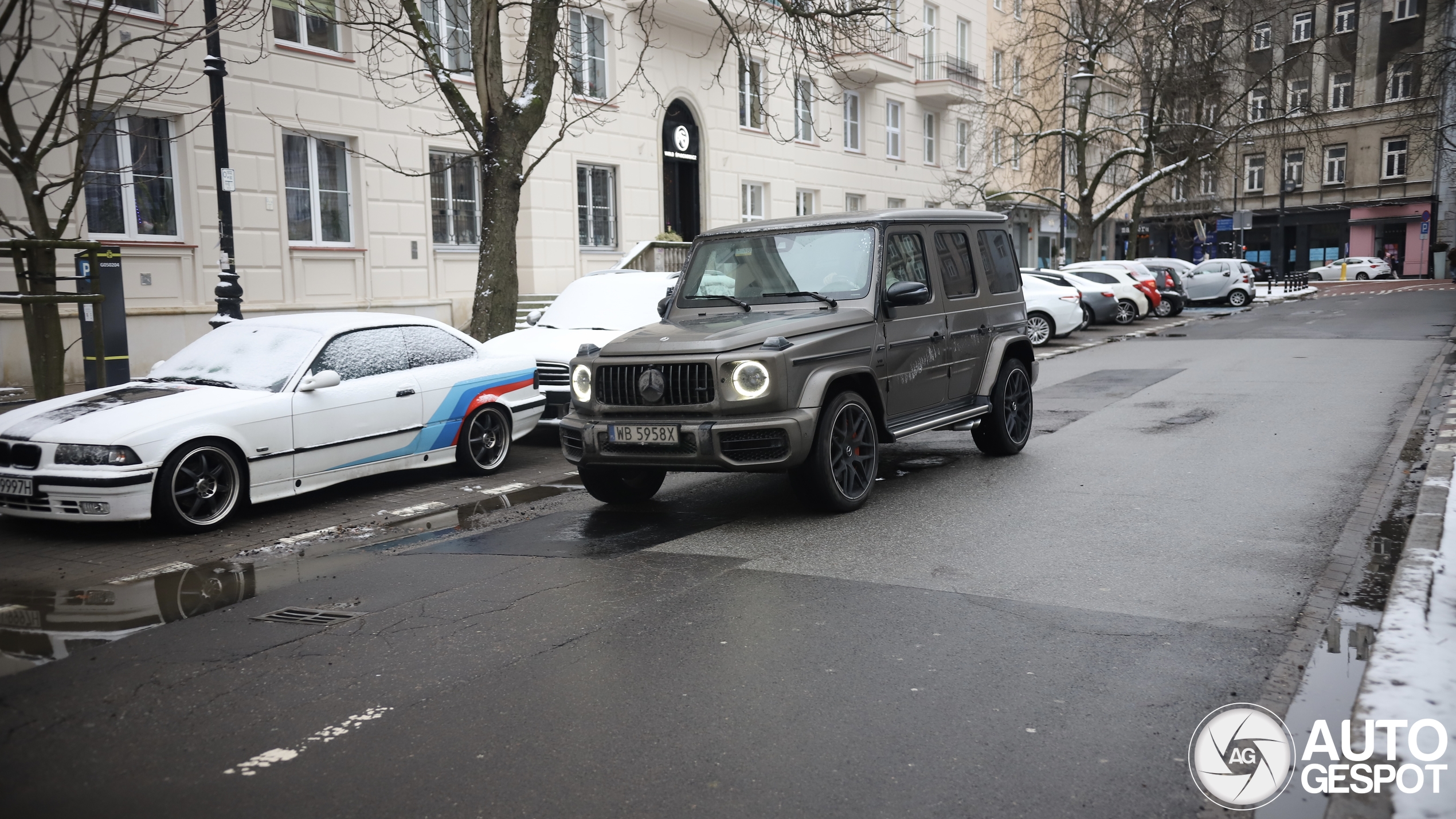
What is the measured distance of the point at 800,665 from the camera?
15.5ft

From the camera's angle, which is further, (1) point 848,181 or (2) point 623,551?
(1) point 848,181

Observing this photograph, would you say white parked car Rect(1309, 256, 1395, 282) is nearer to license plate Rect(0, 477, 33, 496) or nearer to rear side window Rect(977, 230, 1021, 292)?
rear side window Rect(977, 230, 1021, 292)

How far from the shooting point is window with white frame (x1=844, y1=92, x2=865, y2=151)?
32.7 m

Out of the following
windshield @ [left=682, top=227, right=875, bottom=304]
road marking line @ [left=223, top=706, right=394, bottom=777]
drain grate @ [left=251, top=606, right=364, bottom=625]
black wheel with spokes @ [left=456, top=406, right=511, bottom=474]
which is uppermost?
windshield @ [left=682, top=227, right=875, bottom=304]

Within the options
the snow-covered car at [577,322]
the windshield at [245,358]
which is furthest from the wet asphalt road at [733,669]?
the snow-covered car at [577,322]

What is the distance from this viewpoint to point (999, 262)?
32.4ft

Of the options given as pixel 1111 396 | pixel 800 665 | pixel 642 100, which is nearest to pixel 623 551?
pixel 800 665

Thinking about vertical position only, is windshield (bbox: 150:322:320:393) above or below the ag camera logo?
above

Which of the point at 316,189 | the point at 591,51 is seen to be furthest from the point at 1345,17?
the point at 316,189

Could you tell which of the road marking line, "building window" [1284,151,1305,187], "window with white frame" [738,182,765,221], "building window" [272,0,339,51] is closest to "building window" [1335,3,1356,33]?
"building window" [1284,151,1305,187]

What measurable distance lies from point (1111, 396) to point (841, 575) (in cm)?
913

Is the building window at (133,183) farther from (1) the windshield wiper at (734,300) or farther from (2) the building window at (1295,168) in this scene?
(2) the building window at (1295,168)

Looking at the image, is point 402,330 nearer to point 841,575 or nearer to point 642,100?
point 841,575

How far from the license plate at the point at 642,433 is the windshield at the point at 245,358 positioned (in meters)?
2.70
